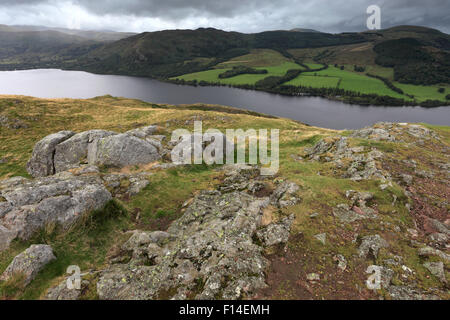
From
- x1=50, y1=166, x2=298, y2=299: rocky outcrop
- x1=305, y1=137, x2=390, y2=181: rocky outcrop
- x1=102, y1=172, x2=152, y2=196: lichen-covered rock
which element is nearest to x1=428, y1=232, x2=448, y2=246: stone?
x1=305, y1=137, x2=390, y2=181: rocky outcrop

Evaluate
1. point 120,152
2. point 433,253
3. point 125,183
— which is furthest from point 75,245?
point 433,253

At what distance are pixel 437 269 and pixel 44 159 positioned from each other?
140 feet

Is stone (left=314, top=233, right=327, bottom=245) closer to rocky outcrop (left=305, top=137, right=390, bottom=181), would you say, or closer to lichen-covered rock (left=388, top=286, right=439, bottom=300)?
lichen-covered rock (left=388, top=286, right=439, bottom=300)

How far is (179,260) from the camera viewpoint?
12406 millimetres

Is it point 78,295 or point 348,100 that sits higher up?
point 348,100

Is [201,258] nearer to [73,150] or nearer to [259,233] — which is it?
[259,233]

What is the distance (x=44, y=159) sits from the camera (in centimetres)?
3078

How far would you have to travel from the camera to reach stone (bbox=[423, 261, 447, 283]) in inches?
448

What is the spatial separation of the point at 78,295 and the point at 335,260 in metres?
13.8

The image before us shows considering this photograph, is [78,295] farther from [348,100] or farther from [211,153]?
[348,100]

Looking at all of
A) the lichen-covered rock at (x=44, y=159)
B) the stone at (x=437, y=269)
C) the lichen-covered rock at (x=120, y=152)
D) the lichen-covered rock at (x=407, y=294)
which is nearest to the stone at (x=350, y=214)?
the stone at (x=437, y=269)

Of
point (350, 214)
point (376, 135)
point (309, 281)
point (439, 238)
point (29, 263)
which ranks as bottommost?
point (309, 281)

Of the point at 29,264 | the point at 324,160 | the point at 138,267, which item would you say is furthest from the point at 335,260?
the point at 324,160
